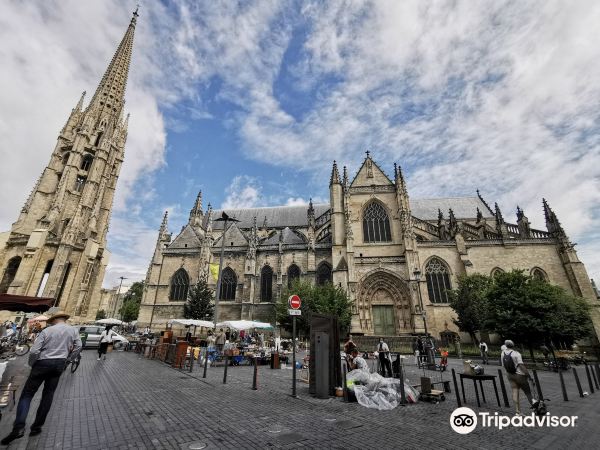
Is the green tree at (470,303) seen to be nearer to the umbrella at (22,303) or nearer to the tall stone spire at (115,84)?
the umbrella at (22,303)

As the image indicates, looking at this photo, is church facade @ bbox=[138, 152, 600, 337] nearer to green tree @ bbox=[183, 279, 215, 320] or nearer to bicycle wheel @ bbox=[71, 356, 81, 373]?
green tree @ bbox=[183, 279, 215, 320]

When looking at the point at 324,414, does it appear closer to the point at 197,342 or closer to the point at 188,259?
the point at 197,342

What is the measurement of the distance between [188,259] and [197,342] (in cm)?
1232

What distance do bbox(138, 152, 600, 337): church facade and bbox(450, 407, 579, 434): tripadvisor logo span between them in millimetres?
16502

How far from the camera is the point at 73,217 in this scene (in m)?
28.2

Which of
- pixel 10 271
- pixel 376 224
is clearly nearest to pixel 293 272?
pixel 376 224

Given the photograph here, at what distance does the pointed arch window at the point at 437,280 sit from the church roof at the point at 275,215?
16.0 metres

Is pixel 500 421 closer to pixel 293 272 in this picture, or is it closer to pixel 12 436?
pixel 12 436

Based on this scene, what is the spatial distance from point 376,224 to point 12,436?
87.2 ft

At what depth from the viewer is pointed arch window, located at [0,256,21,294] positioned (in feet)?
87.0

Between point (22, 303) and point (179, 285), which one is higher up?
point (179, 285)

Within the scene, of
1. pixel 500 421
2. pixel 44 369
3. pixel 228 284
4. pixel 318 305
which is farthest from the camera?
pixel 228 284

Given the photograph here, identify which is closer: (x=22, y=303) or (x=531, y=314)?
(x=22, y=303)

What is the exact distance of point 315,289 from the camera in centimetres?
2191
